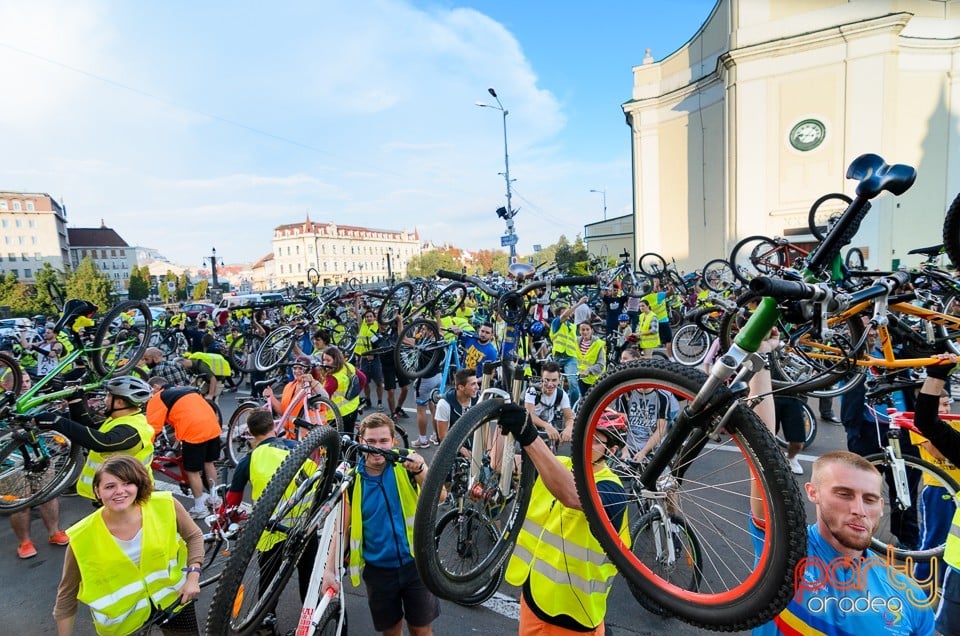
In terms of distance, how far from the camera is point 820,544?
1886mm

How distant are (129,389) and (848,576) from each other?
5.23m

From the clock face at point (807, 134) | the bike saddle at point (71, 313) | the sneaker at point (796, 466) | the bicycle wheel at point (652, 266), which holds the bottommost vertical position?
the sneaker at point (796, 466)

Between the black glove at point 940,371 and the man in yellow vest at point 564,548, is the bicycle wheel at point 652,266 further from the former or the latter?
the man in yellow vest at point 564,548

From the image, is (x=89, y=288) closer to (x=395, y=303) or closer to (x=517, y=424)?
(x=395, y=303)

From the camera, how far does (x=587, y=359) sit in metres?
7.60

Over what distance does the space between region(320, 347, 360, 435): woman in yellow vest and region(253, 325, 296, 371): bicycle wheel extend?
4.08m

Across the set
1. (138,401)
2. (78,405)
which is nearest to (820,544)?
(138,401)

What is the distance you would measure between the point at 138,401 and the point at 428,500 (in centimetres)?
372

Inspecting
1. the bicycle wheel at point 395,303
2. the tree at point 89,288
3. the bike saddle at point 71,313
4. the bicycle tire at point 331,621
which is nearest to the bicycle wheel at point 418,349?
the bicycle wheel at point 395,303

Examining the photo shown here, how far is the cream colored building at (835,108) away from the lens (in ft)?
74.5

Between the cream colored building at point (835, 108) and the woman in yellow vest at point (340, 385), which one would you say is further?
the cream colored building at point (835, 108)

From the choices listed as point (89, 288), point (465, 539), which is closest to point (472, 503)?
point (465, 539)

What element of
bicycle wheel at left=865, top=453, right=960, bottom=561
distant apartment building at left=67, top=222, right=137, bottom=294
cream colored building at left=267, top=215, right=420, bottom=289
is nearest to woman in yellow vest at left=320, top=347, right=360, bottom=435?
bicycle wheel at left=865, top=453, right=960, bottom=561

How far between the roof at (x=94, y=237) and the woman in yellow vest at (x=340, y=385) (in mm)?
115378
